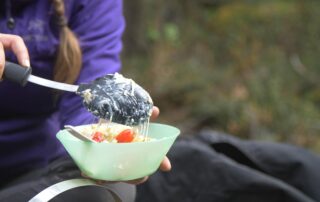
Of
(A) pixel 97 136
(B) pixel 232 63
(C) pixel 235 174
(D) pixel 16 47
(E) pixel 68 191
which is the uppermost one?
(D) pixel 16 47

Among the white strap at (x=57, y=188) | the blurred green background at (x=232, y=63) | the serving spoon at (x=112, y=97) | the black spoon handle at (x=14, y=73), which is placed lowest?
the blurred green background at (x=232, y=63)

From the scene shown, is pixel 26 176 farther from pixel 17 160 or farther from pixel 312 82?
pixel 312 82

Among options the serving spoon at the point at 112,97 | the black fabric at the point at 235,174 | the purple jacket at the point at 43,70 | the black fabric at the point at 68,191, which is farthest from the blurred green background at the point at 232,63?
the serving spoon at the point at 112,97

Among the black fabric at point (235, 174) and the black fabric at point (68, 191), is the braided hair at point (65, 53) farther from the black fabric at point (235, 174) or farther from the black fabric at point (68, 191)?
the black fabric at point (235, 174)

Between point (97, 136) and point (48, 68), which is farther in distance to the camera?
point (48, 68)

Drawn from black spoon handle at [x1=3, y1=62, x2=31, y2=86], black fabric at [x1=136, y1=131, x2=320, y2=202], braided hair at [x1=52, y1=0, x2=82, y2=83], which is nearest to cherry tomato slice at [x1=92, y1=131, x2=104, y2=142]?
black spoon handle at [x1=3, y1=62, x2=31, y2=86]

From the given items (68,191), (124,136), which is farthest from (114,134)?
(68,191)

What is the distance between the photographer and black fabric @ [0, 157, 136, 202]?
83 centimetres

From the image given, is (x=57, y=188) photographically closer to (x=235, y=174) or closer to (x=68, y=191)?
(x=68, y=191)

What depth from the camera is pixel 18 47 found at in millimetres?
808

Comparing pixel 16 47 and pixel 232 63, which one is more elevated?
pixel 16 47

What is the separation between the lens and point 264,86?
279 cm

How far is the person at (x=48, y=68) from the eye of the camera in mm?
1030

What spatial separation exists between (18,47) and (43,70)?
0.27m
